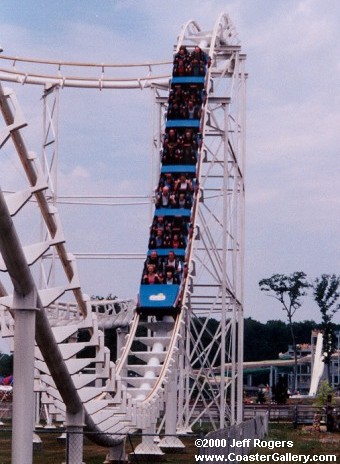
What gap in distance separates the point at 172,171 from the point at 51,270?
4221mm

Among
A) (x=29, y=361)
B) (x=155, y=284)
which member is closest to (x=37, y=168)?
(x=29, y=361)

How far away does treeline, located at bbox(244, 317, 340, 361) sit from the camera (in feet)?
450

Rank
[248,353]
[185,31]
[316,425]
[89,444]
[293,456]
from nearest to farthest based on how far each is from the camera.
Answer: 1. [293,456]
2. [89,444]
3. [185,31]
4. [316,425]
5. [248,353]

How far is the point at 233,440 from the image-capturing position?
19.5m

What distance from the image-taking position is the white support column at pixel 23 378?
47.1 ft

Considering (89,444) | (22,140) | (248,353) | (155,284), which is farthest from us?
(248,353)

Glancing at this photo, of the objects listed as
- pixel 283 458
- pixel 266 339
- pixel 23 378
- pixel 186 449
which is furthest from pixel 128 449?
pixel 266 339

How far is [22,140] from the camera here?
44.9 ft

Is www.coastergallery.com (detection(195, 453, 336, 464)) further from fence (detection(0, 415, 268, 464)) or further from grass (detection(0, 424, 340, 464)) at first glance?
grass (detection(0, 424, 340, 464))

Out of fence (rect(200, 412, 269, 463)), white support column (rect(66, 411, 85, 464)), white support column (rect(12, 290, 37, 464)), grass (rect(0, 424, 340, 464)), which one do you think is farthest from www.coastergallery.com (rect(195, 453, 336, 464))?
white support column (rect(12, 290, 37, 464))

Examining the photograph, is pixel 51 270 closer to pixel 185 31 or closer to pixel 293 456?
pixel 185 31

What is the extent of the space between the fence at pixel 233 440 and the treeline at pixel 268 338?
109 m

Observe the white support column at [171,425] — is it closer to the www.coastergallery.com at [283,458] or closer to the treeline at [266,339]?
the www.coastergallery.com at [283,458]

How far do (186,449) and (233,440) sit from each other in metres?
9.88
